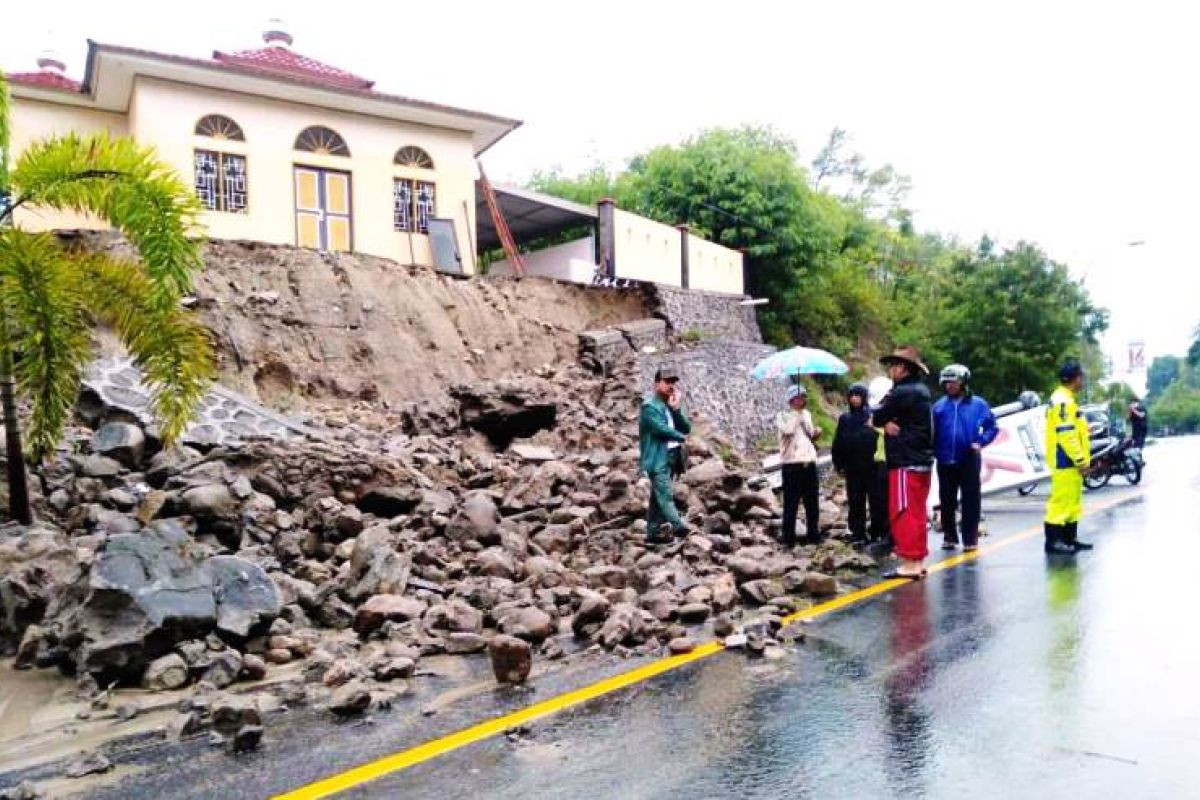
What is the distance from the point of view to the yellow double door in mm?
18250

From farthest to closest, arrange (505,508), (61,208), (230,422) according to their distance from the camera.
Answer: (230,422) → (505,508) → (61,208)

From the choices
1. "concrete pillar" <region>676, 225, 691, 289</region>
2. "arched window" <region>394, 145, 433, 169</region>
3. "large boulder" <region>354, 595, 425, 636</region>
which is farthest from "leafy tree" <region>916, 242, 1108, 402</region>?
"large boulder" <region>354, 595, 425, 636</region>

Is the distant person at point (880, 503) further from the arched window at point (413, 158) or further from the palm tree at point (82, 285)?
the arched window at point (413, 158)

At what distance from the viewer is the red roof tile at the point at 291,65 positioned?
18000mm

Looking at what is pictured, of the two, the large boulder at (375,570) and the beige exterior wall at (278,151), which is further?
the beige exterior wall at (278,151)

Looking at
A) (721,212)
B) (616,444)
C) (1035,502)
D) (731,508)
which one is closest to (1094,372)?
(721,212)

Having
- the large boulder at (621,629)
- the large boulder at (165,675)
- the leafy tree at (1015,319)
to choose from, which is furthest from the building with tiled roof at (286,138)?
the leafy tree at (1015,319)

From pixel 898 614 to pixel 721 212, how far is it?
64.0ft

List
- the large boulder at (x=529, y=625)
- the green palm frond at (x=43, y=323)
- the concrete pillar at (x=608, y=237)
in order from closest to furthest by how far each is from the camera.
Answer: the large boulder at (x=529, y=625) < the green palm frond at (x=43, y=323) < the concrete pillar at (x=608, y=237)

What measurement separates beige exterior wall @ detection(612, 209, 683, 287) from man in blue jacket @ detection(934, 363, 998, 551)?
1191 cm

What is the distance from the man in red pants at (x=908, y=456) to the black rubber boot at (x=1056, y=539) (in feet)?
5.97

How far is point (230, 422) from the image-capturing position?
1115 centimetres

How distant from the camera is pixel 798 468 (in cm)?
957

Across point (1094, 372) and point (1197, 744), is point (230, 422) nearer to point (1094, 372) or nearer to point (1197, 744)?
point (1197, 744)
